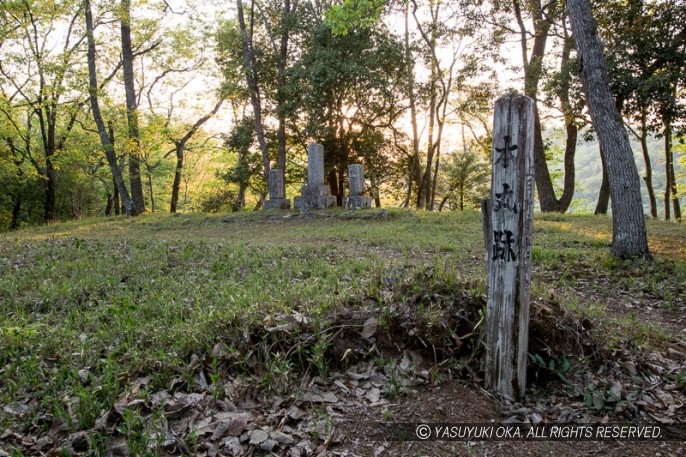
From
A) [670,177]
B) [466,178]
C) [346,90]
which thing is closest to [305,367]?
[346,90]

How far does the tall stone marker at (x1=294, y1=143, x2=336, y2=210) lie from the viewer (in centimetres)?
1834

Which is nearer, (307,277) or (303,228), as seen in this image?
(307,277)

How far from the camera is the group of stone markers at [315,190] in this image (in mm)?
18328

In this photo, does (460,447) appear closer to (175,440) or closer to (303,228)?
(175,440)

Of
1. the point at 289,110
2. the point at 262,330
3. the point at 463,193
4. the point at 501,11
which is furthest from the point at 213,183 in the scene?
the point at 262,330

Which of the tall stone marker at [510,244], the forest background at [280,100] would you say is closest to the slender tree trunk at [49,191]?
the forest background at [280,100]

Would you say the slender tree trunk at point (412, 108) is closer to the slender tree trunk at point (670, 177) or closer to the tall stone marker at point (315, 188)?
the tall stone marker at point (315, 188)

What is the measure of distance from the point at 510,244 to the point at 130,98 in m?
19.7

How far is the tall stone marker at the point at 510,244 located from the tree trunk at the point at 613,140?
525 cm

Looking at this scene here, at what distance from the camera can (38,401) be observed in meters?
3.17

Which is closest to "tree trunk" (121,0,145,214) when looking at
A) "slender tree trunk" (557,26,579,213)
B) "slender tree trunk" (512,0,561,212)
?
"slender tree trunk" (512,0,561,212)

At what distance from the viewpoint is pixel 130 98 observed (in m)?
18.7

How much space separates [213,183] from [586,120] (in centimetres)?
2277

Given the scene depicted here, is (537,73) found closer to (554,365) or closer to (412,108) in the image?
(412,108)
